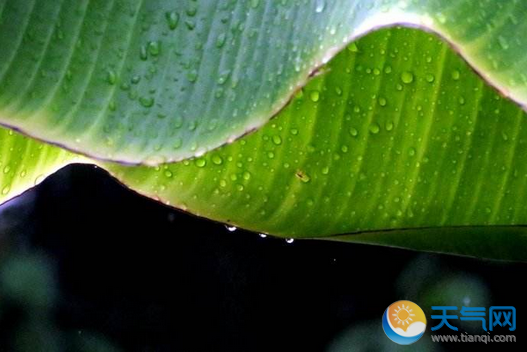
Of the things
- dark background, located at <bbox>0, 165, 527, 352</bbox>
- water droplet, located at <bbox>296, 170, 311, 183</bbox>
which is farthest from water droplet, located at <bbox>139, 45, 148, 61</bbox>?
dark background, located at <bbox>0, 165, 527, 352</bbox>

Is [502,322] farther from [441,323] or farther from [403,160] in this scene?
[403,160]

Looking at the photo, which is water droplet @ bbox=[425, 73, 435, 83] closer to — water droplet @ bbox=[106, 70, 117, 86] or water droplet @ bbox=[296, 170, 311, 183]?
water droplet @ bbox=[296, 170, 311, 183]

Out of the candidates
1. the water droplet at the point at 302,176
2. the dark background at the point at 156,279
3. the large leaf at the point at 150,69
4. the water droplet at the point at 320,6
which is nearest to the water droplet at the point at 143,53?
the large leaf at the point at 150,69

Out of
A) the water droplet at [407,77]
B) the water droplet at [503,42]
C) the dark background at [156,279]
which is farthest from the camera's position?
the dark background at [156,279]

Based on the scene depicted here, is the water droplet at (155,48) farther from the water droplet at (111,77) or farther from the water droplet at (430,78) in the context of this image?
the water droplet at (430,78)

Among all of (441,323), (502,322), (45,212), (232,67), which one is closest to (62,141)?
(232,67)
